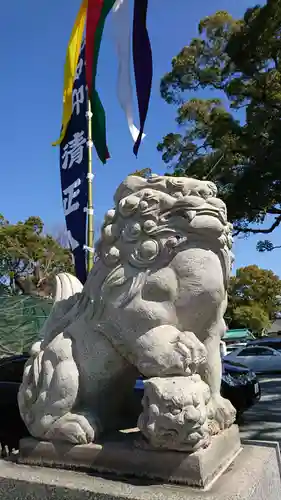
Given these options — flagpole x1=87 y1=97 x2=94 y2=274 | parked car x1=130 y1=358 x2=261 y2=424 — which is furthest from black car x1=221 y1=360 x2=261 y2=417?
flagpole x1=87 y1=97 x2=94 y2=274

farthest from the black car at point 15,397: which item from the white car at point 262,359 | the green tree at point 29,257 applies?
the green tree at point 29,257

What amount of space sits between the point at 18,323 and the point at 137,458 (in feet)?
31.7

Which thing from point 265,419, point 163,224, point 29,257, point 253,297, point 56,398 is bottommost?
point 265,419

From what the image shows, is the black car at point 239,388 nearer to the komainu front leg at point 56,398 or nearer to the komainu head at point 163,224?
the komainu front leg at point 56,398

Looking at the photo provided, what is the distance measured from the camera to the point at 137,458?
67.4 inches

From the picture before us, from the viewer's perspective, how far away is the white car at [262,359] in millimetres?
12405

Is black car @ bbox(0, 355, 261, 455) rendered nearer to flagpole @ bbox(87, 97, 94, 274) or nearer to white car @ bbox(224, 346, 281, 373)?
flagpole @ bbox(87, 97, 94, 274)

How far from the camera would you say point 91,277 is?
6.71 ft

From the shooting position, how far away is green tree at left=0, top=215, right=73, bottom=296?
2391cm

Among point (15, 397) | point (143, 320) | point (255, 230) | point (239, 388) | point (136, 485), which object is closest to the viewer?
point (136, 485)

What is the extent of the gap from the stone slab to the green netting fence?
29.2 feet

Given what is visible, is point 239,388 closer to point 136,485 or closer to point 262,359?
point 136,485

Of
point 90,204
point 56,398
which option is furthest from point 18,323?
point 56,398

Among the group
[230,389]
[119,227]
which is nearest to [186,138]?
[230,389]
